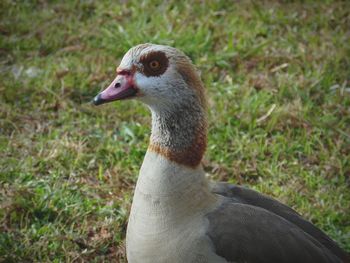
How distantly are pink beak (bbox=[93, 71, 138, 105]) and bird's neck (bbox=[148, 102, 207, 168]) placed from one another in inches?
6.6

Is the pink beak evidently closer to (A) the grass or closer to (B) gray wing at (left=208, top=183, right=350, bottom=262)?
(B) gray wing at (left=208, top=183, right=350, bottom=262)

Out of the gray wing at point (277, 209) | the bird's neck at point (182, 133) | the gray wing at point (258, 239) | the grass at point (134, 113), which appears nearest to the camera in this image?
the gray wing at point (258, 239)

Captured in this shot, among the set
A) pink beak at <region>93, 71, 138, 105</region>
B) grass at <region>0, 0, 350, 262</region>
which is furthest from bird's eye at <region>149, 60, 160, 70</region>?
grass at <region>0, 0, 350, 262</region>

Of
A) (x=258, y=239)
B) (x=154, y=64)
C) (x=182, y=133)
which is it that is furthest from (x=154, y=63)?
(x=258, y=239)

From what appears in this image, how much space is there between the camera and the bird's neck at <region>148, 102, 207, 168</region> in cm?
288

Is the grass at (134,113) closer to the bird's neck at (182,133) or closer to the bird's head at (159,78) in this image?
the bird's neck at (182,133)

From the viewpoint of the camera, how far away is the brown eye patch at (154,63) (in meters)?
2.84

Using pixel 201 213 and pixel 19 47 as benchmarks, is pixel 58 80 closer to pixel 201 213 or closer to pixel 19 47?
pixel 19 47

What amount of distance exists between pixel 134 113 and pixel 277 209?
73.5 inches

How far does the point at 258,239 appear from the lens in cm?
280

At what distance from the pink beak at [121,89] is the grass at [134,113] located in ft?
A: 3.38

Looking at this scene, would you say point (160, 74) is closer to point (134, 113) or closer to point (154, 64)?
point (154, 64)

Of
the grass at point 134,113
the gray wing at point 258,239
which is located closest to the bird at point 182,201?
the gray wing at point 258,239

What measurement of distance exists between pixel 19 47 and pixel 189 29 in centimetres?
146
